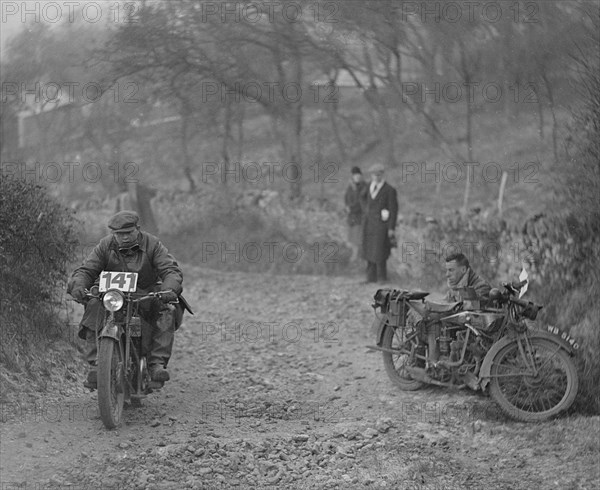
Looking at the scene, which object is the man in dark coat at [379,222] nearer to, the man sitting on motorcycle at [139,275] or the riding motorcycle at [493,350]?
the riding motorcycle at [493,350]

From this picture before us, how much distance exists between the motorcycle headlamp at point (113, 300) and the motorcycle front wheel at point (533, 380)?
340 cm

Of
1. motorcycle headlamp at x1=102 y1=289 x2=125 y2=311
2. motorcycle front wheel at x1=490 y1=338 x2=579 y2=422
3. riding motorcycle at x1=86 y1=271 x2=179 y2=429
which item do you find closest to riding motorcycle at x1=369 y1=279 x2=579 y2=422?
motorcycle front wheel at x1=490 y1=338 x2=579 y2=422

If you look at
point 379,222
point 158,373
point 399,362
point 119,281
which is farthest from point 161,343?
point 379,222

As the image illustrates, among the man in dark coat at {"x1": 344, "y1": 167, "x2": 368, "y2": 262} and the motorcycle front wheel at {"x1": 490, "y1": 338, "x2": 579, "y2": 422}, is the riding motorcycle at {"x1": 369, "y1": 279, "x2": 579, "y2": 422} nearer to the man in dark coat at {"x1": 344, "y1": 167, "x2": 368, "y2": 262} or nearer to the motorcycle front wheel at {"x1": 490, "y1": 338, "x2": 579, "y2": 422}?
the motorcycle front wheel at {"x1": 490, "y1": 338, "x2": 579, "y2": 422}

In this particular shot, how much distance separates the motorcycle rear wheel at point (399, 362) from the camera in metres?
9.45

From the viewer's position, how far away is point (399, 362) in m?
9.84

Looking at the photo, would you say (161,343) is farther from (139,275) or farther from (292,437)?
(292,437)

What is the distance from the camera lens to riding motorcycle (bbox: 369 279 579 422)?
8320mm

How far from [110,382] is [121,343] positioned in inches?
19.1

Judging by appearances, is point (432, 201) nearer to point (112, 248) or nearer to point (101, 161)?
point (101, 161)

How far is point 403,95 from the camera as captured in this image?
22.6m

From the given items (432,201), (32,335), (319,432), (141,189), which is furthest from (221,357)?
(141,189)

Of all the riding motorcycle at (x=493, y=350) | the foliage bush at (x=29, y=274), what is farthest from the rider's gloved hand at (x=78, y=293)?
the riding motorcycle at (x=493, y=350)

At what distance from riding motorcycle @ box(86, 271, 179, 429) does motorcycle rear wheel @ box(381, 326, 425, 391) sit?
255 cm
